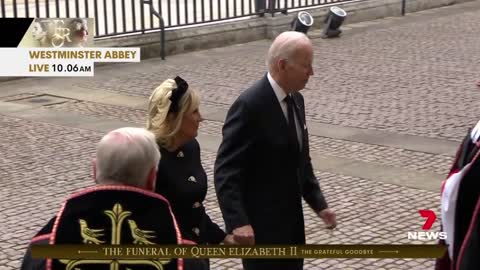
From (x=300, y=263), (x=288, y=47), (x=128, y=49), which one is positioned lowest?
(x=128, y=49)

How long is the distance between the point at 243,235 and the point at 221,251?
0.64 m

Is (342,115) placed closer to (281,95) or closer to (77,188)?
(77,188)

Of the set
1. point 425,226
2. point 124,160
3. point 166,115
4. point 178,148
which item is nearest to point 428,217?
point 425,226

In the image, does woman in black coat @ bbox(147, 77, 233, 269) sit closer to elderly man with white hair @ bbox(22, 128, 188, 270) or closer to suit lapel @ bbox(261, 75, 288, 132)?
suit lapel @ bbox(261, 75, 288, 132)

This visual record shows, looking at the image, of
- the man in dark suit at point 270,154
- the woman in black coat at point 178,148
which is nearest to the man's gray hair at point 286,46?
the man in dark suit at point 270,154

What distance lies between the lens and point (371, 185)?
802cm

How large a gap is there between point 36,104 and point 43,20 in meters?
2.26

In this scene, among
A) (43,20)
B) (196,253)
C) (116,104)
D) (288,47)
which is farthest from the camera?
(43,20)

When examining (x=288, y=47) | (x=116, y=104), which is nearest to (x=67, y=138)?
(x=116, y=104)

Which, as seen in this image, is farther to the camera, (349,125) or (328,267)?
(349,125)

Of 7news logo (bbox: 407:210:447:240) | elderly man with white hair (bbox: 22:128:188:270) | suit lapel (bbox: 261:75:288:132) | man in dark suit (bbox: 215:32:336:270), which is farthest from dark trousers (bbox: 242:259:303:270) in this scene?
7news logo (bbox: 407:210:447:240)

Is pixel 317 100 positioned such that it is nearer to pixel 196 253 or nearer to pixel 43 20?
pixel 43 20

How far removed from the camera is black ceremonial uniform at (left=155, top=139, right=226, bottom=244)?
3941 millimetres

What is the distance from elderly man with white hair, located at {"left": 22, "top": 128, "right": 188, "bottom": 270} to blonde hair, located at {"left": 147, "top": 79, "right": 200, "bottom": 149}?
2.63ft
